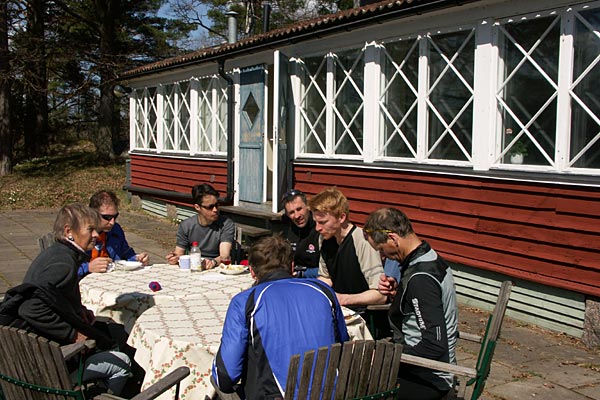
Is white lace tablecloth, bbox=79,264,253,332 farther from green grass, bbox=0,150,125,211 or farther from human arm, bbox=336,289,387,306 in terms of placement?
green grass, bbox=0,150,125,211

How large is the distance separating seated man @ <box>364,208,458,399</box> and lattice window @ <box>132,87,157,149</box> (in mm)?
12303

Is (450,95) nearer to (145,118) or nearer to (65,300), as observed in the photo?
(65,300)

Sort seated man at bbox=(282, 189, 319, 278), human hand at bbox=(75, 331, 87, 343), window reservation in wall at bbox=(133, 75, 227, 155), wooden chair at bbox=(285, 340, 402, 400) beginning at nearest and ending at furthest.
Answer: wooden chair at bbox=(285, 340, 402, 400)
human hand at bbox=(75, 331, 87, 343)
seated man at bbox=(282, 189, 319, 278)
window reservation in wall at bbox=(133, 75, 227, 155)

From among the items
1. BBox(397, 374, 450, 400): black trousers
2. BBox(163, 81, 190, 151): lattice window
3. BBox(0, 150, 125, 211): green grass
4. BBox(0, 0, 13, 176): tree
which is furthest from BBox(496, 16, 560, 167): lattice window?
BBox(0, 0, 13, 176): tree

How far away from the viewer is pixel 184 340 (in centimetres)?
320

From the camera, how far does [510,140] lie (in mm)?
6473

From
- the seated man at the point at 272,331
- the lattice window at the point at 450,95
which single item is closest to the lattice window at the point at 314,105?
the lattice window at the point at 450,95

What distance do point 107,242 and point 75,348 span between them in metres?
2.39

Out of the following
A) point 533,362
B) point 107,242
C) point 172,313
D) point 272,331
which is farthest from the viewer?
point 107,242

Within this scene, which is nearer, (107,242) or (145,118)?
(107,242)

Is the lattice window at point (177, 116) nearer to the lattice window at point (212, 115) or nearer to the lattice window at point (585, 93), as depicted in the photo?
the lattice window at point (212, 115)

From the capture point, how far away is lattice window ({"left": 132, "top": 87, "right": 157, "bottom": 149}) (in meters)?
14.9

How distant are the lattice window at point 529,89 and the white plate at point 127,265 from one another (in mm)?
3738

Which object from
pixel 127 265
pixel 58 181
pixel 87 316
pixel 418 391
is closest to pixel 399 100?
pixel 127 265
